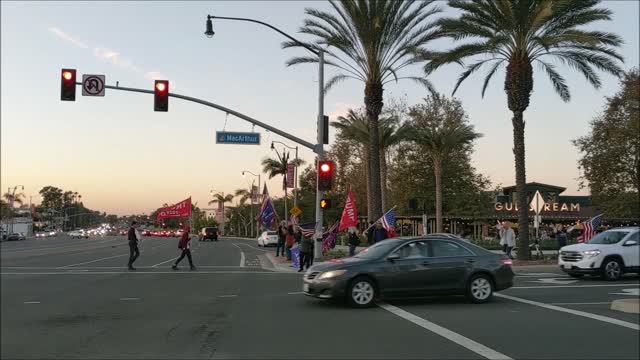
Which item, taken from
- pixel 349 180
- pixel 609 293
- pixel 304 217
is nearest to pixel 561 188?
pixel 349 180

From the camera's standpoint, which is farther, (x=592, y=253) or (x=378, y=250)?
(x=592, y=253)

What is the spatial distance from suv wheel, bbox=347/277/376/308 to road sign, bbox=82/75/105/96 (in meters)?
12.8

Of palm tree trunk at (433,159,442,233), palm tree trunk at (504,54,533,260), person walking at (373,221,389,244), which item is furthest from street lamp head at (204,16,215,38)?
palm tree trunk at (433,159,442,233)

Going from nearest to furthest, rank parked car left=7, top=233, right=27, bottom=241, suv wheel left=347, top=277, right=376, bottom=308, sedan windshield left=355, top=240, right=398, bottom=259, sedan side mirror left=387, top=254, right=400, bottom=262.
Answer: suv wheel left=347, top=277, right=376, bottom=308
sedan side mirror left=387, top=254, right=400, bottom=262
sedan windshield left=355, top=240, right=398, bottom=259
parked car left=7, top=233, right=27, bottom=241

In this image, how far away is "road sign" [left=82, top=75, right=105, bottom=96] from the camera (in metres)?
20.0

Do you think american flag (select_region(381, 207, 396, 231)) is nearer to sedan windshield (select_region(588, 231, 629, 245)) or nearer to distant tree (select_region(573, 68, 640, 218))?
sedan windshield (select_region(588, 231, 629, 245))

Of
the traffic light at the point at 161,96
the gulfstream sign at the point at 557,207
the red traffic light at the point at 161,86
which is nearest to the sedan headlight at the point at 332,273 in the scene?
the traffic light at the point at 161,96

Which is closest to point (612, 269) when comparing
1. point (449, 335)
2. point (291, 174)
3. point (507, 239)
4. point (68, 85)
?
point (507, 239)

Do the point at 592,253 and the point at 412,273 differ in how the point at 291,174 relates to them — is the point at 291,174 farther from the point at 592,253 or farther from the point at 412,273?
the point at 412,273

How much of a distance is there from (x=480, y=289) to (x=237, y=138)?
14.4 meters

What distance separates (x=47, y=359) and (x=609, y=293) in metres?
12.8

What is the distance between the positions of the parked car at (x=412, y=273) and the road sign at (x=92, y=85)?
11786 millimetres

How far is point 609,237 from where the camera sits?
18516 millimetres

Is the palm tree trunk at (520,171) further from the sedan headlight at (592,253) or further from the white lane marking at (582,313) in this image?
the white lane marking at (582,313)
